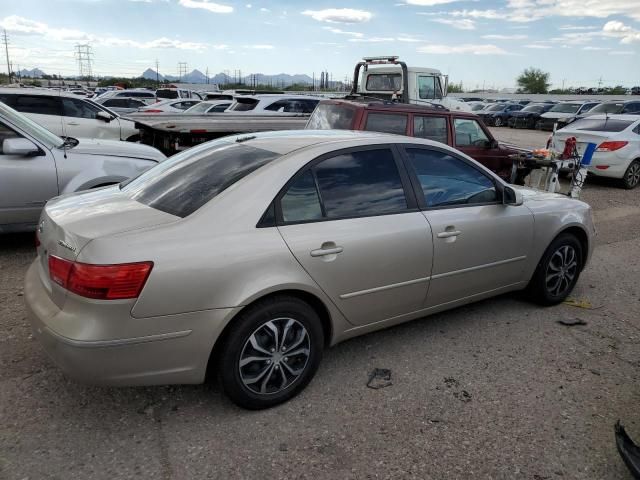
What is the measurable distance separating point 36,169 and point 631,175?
1121 centimetres

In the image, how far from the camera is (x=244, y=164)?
322cm

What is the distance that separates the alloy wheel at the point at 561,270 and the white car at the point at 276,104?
368 inches

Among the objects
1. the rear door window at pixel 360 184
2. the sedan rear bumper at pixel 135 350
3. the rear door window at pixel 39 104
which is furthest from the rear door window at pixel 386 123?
the rear door window at pixel 39 104

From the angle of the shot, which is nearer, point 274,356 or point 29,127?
point 274,356

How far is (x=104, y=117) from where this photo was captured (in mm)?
10930

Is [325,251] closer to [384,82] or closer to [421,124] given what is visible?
[421,124]

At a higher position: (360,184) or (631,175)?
(360,184)

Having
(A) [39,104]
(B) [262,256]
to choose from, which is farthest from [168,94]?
(B) [262,256]

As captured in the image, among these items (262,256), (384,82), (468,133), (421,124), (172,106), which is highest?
(384,82)

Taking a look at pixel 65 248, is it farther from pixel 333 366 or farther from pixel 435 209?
pixel 435 209

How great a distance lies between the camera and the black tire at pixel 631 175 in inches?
437

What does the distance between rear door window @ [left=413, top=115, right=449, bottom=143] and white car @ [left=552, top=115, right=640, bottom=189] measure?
4870 millimetres

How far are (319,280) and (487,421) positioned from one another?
126 cm

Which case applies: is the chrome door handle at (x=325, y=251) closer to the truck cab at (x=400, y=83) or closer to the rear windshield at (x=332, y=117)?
the rear windshield at (x=332, y=117)
